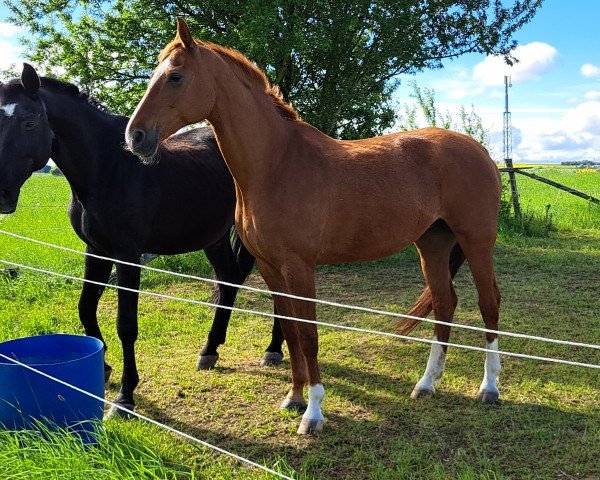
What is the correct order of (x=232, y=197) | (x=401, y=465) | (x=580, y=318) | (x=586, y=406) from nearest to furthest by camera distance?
(x=401, y=465)
(x=586, y=406)
(x=232, y=197)
(x=580, y=318)

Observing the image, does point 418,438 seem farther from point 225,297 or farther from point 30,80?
point 30,80

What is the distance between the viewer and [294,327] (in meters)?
3.94

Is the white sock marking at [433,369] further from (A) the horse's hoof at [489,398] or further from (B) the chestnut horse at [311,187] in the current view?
(A) the horse's hoof at [489,398]

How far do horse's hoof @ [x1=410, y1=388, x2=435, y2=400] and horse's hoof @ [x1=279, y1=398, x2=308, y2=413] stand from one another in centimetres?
83

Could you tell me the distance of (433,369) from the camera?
4207 millimetres

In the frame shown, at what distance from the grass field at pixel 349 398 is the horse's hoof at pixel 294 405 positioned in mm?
72

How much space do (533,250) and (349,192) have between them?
688 cm

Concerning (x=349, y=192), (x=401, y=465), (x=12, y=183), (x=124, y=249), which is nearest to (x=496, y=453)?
(x=401, y=465)

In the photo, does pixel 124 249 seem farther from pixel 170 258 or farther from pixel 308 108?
pixel 308 108

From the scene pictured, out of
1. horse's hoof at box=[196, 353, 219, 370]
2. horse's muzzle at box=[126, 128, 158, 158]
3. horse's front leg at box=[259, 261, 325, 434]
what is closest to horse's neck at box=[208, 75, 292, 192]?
horse's muzzle at box=[126, 128, 158, 158]

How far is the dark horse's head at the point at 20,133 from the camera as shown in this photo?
347 cm

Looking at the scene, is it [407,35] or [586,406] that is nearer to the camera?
[586,406]

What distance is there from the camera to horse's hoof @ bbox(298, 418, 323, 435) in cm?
359

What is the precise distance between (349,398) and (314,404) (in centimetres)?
57
